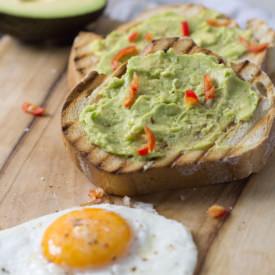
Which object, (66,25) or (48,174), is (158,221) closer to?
(48,174)

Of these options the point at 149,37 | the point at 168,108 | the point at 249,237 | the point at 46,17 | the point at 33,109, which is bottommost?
the point at 249,237

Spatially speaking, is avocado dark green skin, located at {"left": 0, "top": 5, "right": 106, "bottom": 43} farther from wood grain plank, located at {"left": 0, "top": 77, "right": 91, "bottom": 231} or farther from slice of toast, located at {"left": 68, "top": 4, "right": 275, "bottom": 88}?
wood grain plank, located at {"left": 0, "top": 77, "right": 91, "bottom": 231}

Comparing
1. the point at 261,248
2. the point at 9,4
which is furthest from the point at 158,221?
the point at 9,4

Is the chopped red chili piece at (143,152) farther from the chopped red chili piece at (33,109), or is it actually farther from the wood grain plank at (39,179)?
the chopped red chili piece at (33,109)

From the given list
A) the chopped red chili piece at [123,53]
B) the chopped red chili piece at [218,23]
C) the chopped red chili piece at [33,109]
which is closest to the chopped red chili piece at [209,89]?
the chopped red chili piece at [123,53]

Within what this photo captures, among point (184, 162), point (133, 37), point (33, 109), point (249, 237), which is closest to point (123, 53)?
point (133, 37)

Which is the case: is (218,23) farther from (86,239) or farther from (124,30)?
(86,239)
